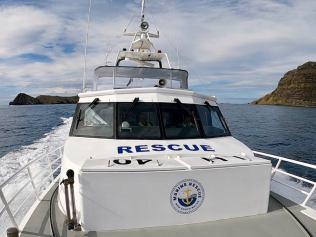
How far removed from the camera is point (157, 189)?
4.30 m

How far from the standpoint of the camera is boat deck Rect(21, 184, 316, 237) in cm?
430

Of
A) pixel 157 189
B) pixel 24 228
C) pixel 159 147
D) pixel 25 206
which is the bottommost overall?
pixel 25 206

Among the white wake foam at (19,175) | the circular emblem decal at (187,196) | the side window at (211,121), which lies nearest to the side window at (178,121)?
the side window at (211,121)

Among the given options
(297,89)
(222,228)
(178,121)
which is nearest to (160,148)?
(178,121)

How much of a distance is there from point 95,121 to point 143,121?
3.11ft

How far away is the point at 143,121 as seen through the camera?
591cm

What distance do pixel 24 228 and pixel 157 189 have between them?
2.06 meters

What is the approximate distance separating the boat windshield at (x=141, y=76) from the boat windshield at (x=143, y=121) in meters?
1.35

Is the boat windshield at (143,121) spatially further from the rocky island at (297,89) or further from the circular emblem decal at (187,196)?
the rocky island at (297,89)

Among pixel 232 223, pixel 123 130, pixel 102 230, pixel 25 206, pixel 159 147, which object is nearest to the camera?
pixel 102 230

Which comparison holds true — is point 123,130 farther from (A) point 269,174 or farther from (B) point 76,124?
(A) point 269,174

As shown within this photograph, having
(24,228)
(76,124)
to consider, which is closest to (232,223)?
(24,228)

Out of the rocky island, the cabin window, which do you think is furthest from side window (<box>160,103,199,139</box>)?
the rocky island

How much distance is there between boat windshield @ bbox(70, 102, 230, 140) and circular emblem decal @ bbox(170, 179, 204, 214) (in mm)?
1424
